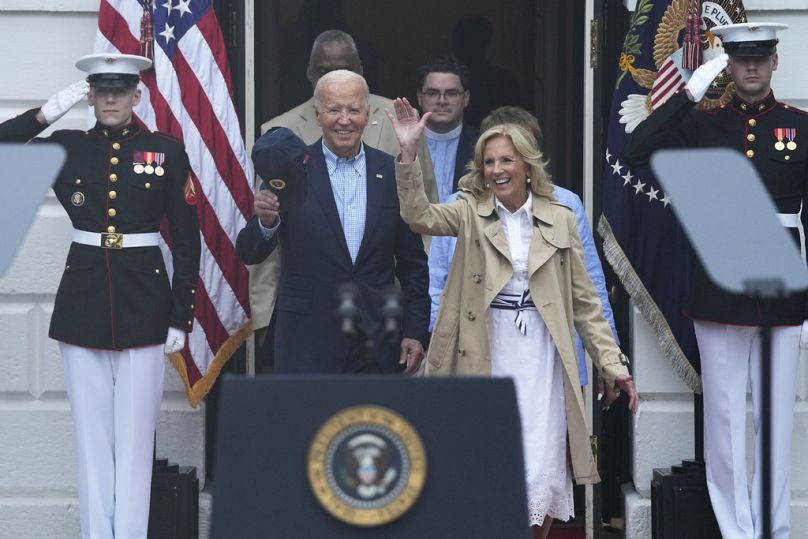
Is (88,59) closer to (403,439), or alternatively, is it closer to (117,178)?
(117,178)

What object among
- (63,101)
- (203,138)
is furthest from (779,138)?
(63,101)

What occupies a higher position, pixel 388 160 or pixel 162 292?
pixel 388 160

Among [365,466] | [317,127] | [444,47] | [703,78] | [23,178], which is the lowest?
[365,466]

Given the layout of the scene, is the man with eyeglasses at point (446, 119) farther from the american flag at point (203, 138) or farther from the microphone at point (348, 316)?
the microphone at point (348, 316)

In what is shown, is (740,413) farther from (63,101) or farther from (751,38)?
(63,101)

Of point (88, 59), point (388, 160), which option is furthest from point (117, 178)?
point (388, 160)

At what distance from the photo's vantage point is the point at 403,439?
306 cm

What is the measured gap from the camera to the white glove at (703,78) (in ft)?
18.1

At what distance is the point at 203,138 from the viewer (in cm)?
629

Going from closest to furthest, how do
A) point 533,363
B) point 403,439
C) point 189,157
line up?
point 403,439 < point 533,363 < point 189,157

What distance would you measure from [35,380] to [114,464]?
35.9 inches

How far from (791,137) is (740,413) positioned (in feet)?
3.46

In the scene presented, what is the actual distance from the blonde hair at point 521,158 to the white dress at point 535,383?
0.61ft

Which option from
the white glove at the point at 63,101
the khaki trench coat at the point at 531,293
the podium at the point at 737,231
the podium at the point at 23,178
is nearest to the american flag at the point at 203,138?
the white glove at the point at 63,101
